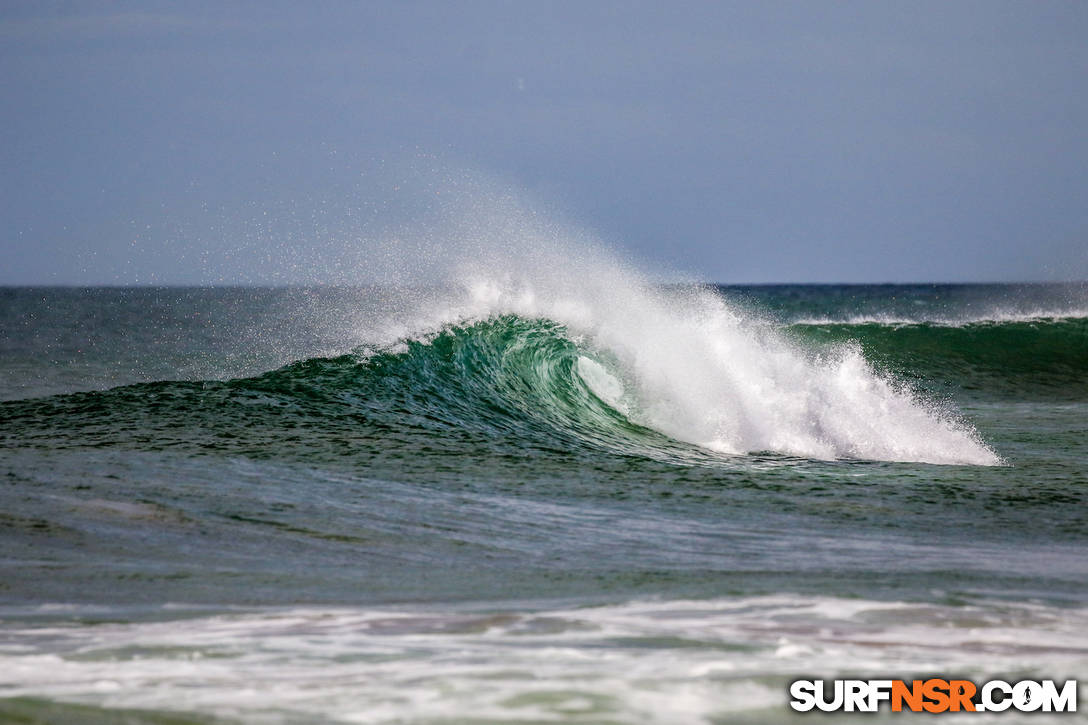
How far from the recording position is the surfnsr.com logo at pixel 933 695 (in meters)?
3.64

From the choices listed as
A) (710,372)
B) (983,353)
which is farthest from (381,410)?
(983,353)

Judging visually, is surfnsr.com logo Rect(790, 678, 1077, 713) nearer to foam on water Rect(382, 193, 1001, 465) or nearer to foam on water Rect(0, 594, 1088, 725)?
Answer: foam on water Rect(0, 594, 1088, 725)

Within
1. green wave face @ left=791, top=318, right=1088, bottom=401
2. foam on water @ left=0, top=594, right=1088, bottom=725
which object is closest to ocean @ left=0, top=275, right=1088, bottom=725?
foam on water @ left=0, top=594, right=1088, bottom=725

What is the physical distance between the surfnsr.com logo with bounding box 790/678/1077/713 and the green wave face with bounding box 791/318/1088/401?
18.8 m

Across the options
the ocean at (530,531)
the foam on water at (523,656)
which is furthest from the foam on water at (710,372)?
the foam on water at (523,656)

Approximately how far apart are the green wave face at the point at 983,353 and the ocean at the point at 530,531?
9.25 metres

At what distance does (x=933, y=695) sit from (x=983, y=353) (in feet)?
80.6

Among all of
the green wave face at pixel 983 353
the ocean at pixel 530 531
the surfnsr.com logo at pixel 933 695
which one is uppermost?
the green wave face at pixel 983 353

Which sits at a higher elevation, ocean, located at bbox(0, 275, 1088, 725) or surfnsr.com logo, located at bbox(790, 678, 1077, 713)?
ocean, located at bbox(0, 275, 1088, 725)

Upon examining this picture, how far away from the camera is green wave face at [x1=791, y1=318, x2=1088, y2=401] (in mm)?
23438

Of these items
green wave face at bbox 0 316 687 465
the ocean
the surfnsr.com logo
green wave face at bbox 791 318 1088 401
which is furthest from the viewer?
green wave face at bbox 791 318 1088 401

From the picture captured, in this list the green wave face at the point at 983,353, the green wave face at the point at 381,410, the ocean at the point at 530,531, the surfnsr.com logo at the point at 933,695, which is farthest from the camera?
the green wave face at the point at 983,353

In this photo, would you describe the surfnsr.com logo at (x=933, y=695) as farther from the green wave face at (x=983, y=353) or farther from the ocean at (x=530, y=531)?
the green wave face at (x=983, y=353)

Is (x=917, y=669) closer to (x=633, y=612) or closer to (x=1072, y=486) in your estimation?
(x=633, y=612)
